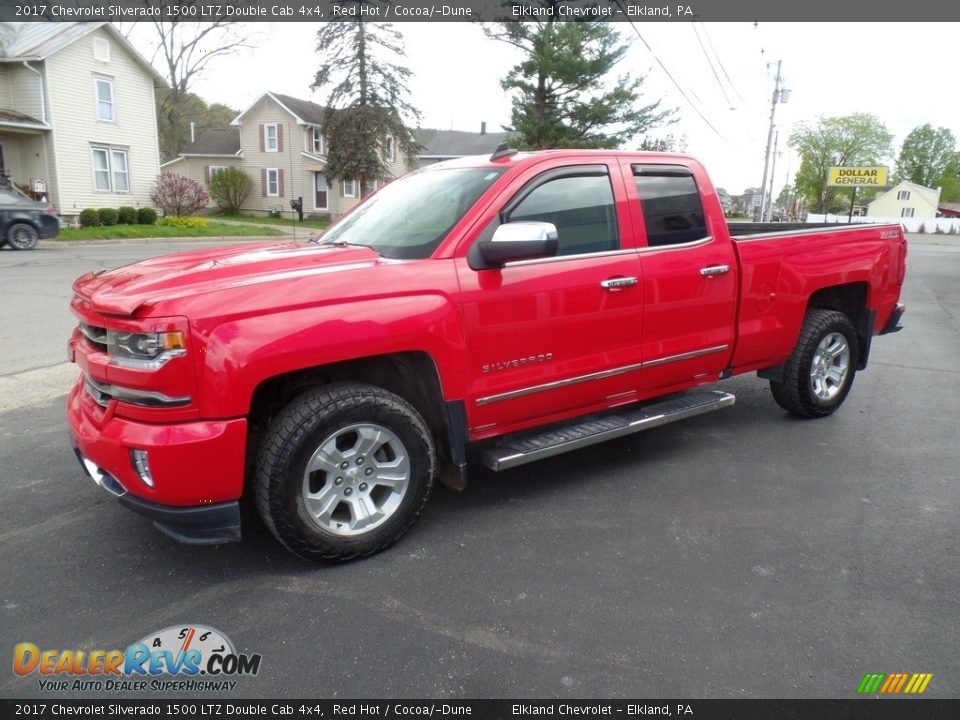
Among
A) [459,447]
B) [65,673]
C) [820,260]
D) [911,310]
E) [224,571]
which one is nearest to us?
[65,673]

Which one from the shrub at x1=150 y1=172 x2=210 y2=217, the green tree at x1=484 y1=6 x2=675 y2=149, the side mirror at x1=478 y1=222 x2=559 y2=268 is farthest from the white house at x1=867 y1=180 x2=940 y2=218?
the side mirror at x1=478 y1=222 x2=559 y2=268

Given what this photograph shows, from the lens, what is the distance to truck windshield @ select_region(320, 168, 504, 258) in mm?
3672

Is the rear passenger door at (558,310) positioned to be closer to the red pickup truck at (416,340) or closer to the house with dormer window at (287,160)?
the red pickup truck at (416,340)

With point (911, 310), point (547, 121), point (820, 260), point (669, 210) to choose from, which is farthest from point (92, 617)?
point (547, 121)

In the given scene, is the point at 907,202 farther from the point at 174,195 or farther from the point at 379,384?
the point at 379,384

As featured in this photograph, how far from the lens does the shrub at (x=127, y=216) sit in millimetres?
25594

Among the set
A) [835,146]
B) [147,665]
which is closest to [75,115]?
[147,665]

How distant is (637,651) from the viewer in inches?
106

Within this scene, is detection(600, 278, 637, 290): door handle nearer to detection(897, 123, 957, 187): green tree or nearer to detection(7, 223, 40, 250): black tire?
detection(7, 223, 40, 250): black tire

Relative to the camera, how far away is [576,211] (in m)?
3.99

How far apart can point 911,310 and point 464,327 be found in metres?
11.2

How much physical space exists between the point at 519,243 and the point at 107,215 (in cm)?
2579

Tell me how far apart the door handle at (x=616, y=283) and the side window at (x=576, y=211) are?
0.65 feet

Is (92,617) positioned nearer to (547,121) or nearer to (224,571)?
(224,571)
